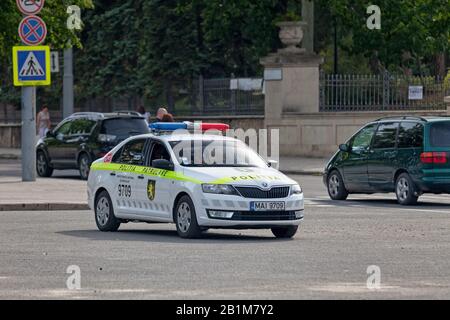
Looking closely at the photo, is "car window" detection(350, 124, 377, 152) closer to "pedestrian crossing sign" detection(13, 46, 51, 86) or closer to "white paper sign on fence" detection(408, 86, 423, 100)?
"pedestrian crossing sign" detection(13, 46, 51, 86)

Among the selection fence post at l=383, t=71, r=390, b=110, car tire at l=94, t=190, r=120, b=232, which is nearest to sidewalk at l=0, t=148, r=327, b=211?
fence post at l=383, t=71, r=390, b=110

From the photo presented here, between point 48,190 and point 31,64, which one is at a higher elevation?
point 31,64

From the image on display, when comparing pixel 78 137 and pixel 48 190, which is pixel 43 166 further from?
pixel 48 190

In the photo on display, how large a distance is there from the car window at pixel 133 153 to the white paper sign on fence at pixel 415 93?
25208mm

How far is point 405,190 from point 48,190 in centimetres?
754

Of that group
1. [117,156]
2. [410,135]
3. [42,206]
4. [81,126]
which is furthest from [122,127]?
[117,156]

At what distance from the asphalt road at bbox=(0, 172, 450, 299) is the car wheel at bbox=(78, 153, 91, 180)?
12.0 m

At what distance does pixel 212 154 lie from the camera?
21141 mm

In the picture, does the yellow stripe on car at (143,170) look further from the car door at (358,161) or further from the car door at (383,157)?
the car door at (358,161)

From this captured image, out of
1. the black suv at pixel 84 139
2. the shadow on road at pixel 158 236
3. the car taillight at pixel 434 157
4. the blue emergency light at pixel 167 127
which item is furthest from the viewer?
the black suv at pixel 84 139

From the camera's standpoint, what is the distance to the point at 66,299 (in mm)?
13086

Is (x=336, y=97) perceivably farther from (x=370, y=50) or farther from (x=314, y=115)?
(x=370, y=50)

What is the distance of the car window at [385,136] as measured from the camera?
28375mm

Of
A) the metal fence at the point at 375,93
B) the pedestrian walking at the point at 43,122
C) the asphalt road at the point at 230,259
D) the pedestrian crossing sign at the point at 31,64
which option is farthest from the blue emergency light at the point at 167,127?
the pedestrian walking at the point at 43,122
